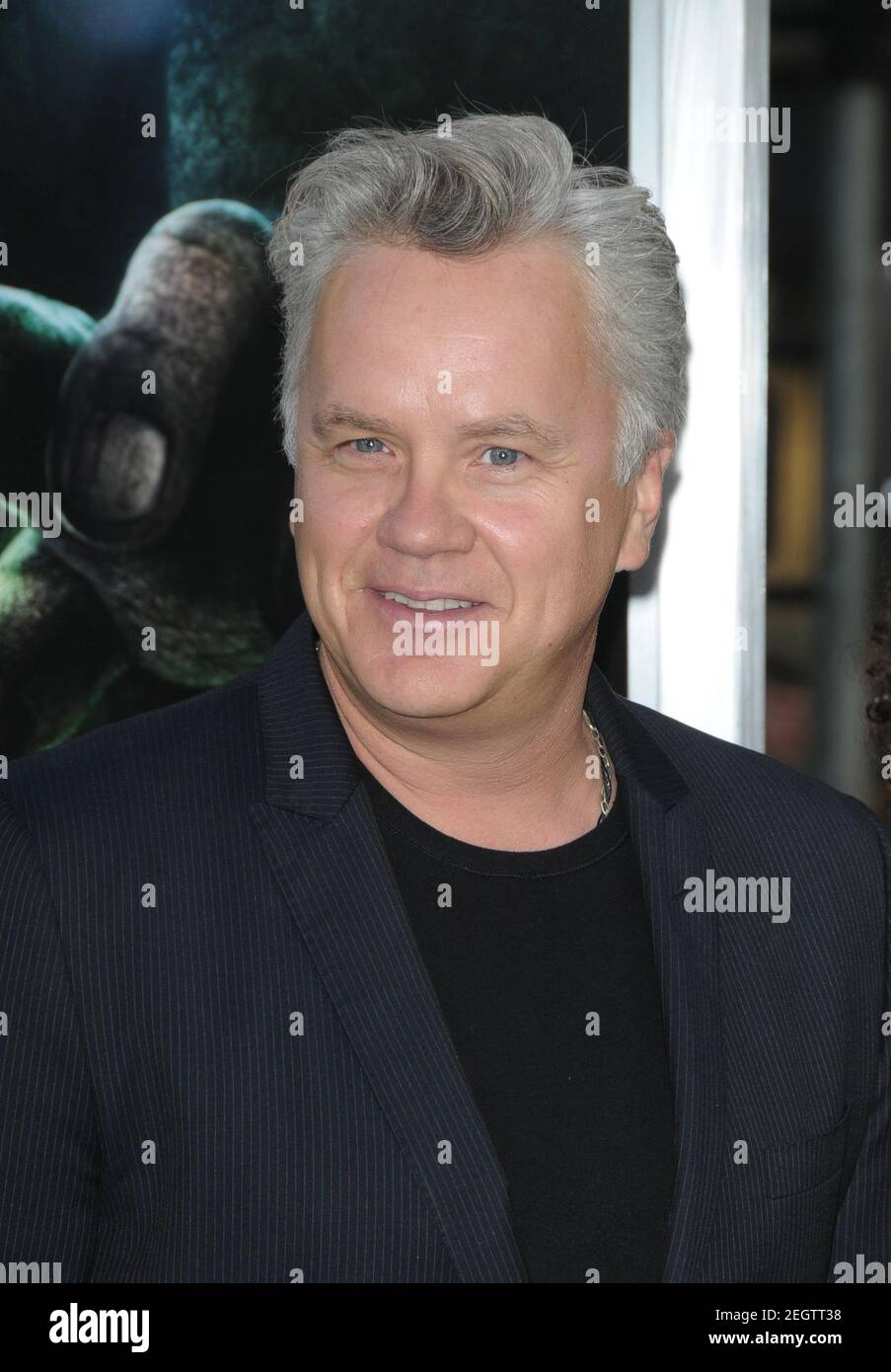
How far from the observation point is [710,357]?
2.36 metres

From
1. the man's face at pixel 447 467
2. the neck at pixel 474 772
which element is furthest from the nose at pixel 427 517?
the neck at pixel 474 772

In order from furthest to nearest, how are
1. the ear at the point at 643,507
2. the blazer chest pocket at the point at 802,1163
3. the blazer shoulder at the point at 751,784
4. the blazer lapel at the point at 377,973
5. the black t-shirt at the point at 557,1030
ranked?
1. the blazer shoulder at the point at 751,784
2. the ear at the point at 643,507
3. the blazer chest pocket at the point at 802,1163
4. the black t-shirt at the point at 557,1030
5. the blazer lapel at the point at 377,973

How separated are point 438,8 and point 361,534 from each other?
118cm

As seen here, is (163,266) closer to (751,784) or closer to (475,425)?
(475,425)

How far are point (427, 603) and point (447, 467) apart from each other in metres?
0.15

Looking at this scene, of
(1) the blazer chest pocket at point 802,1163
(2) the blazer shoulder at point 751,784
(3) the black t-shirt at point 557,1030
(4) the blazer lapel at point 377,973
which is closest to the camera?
(4) the blazer lapel at point 377,973

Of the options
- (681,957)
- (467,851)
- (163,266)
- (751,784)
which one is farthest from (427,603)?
(163,266)

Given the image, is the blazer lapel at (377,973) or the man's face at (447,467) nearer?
the blazer lapel at (377,973)

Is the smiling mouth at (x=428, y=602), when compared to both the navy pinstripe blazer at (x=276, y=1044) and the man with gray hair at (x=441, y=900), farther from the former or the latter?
the navy pinstripe blazer at (x=276, y=1044)

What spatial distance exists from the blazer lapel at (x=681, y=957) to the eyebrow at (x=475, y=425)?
16.6 inches

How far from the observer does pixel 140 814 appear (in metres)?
1.55

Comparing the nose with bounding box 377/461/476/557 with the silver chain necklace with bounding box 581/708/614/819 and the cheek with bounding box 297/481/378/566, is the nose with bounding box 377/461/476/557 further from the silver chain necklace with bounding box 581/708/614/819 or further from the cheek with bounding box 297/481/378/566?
the silver chain necklace with bounding box 581/708/614/819

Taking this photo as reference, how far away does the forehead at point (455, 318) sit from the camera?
1538 mm

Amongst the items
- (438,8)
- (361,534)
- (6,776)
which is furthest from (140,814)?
(438,8)
